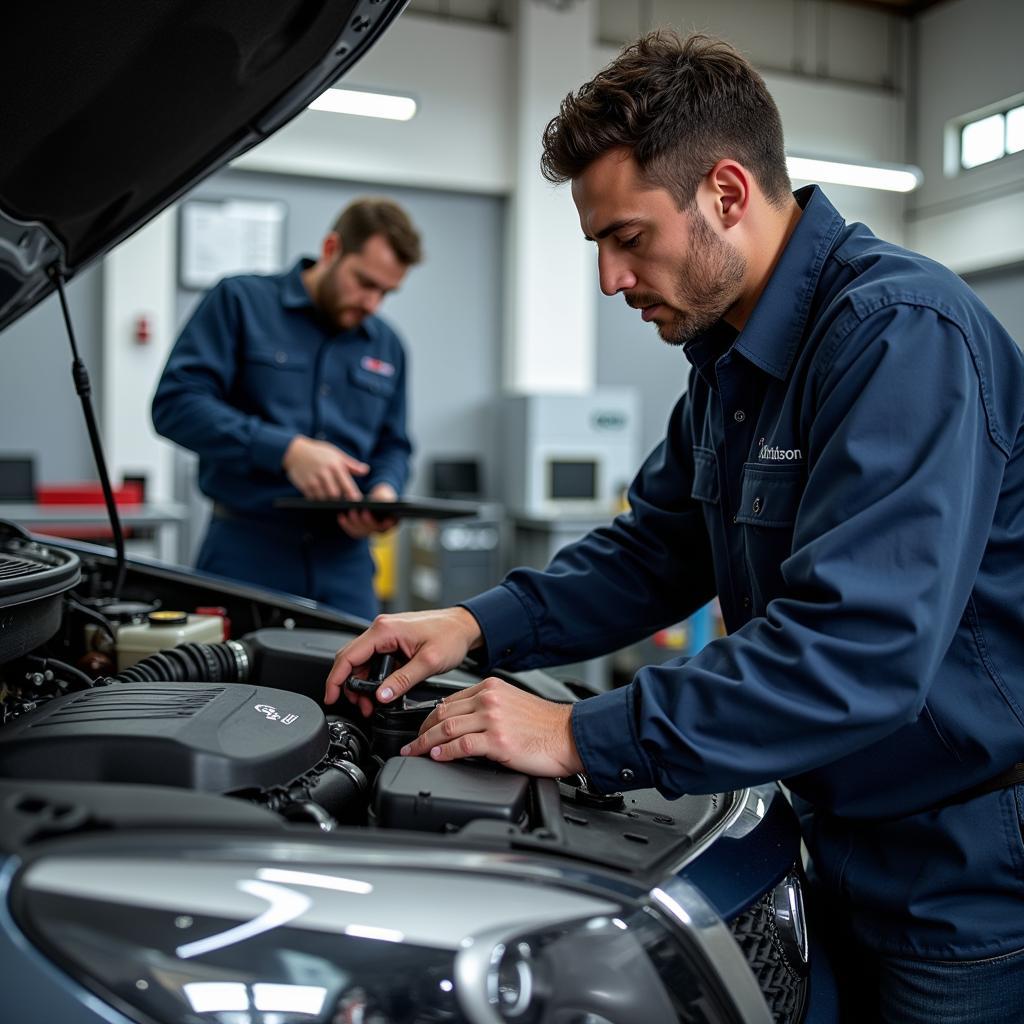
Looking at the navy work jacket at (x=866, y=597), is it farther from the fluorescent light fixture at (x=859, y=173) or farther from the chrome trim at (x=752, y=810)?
the fluorescent light fixture at (x=859, y=173)

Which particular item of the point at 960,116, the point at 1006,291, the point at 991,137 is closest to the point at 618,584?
the point at 1006,291

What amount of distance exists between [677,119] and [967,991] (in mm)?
822

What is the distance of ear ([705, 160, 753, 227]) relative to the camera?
0.96 metres

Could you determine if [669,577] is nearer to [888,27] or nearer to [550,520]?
[550,520]

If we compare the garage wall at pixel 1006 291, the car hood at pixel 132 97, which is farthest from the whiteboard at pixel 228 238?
the garage wall at pixel 1006 291

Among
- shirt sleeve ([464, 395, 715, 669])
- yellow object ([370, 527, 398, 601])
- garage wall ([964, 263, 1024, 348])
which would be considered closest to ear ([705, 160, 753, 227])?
shirt sleeve ([464, 395, 715, 669])

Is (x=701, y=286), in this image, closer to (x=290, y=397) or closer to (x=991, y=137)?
(x=290, y=397)

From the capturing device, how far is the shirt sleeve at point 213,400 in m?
2.06

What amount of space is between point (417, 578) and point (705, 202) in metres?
4.37

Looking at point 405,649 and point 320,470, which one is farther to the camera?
point 320,470

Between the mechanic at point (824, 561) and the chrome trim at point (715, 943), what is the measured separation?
0.10 meters

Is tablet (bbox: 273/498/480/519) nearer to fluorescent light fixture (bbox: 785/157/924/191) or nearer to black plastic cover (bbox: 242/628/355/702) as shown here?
black plastic cover (bbox: 242/628/355/702)

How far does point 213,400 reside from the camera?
2166 mm

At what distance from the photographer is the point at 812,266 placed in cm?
98
